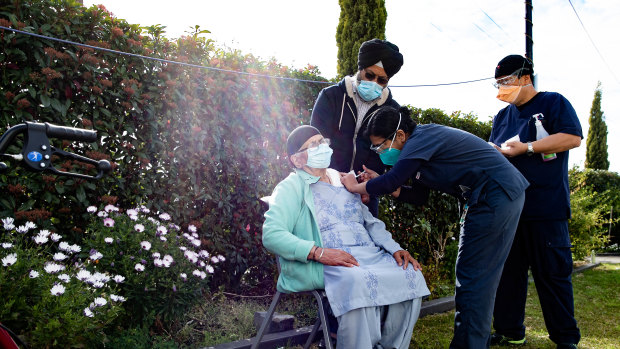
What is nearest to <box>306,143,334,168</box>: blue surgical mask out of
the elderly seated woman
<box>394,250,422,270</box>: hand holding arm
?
the elderly seated woman

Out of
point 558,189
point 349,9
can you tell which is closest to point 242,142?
point 558,189

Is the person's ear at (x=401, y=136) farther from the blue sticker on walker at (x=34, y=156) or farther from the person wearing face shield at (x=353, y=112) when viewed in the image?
the blue sticker on walker at (x=34, y=156)

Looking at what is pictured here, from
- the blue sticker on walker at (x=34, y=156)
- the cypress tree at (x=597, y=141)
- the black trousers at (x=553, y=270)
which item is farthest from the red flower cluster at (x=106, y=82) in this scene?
the cypress tree at (x=597, y=141)

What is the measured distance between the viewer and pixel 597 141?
27.7 metres

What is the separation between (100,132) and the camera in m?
3.23

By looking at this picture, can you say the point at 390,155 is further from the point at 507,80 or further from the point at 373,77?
the point at 507,80

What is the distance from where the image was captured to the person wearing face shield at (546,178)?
3129mm

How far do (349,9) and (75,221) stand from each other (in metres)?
8.77

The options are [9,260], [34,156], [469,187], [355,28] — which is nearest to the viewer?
[34,156]

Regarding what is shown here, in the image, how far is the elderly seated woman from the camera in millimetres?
2260

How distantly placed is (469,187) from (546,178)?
80 cm

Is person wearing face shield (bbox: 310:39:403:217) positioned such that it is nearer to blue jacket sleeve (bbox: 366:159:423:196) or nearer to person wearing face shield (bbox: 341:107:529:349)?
person wearing face shield (bbox: 341:107:529:349)

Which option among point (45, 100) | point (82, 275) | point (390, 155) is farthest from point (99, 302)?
point (390, 155)

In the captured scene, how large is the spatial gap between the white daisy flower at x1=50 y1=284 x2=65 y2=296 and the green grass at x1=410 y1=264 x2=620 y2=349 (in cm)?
266
